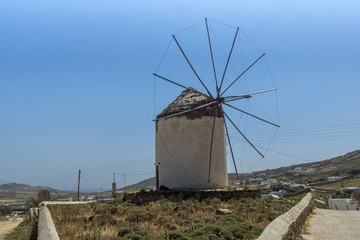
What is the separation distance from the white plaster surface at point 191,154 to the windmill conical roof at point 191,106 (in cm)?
29

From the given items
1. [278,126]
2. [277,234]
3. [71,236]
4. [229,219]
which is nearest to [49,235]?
[71,236]

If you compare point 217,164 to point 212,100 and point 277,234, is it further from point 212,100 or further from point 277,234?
point 277,234

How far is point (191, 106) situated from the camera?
16156 mm

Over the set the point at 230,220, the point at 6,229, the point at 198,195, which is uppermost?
the point at 198,195

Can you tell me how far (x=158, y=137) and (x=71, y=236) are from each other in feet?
33.7

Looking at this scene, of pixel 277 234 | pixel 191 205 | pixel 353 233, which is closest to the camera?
pixel 277 234

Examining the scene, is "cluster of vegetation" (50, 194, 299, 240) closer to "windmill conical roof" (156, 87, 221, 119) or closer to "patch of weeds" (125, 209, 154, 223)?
"patch of weeds" (125, 209, 154, 223)

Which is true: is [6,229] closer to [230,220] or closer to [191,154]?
[191,154]

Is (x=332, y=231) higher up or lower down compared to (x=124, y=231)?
lower down

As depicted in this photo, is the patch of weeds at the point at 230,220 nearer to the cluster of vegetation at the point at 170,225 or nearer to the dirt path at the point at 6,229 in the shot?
the cluster of vegetation at the point at 170,225

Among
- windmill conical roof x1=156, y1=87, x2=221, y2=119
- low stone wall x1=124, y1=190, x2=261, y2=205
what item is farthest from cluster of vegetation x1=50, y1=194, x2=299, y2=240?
windmill conical roof x1=156, y1=87, x2=221, y2=119

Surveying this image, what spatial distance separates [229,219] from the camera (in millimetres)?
8523

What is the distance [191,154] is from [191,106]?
8.43 feet

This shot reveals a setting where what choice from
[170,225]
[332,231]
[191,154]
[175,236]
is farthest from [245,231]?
[191,154]
